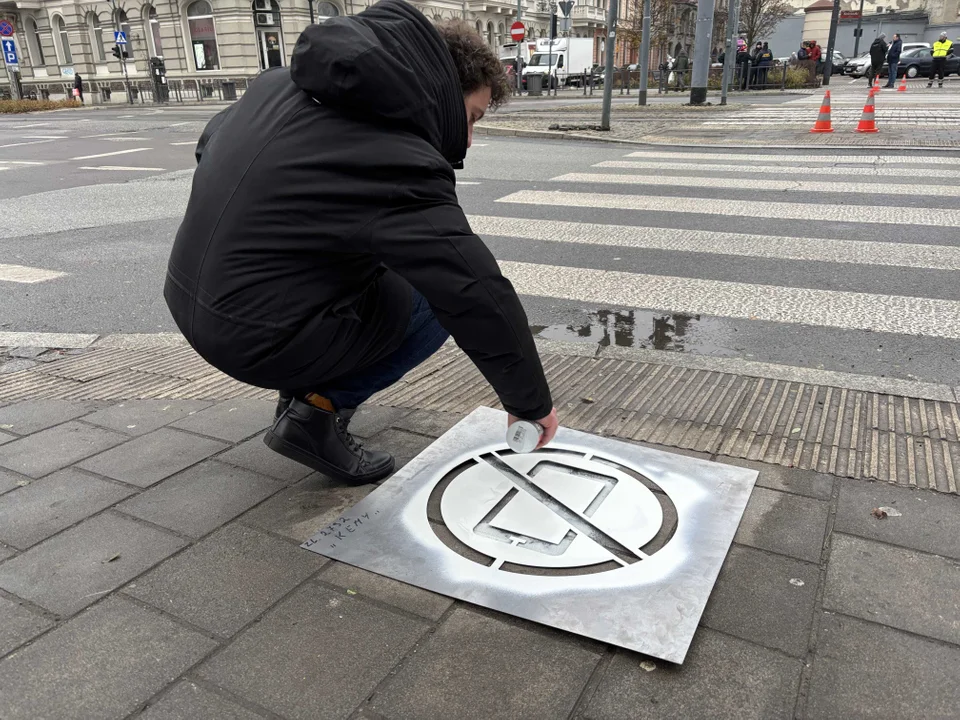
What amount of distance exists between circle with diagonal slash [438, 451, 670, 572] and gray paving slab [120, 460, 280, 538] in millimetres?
655

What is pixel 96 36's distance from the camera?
4100 centimetres

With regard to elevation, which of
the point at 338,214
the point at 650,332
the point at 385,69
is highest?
the point at 385,69

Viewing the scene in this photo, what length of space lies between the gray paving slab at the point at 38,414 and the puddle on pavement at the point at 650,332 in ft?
7.61

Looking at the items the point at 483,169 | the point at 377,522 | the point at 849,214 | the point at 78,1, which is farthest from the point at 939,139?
the point at 78,1

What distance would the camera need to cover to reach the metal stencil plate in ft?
6.47

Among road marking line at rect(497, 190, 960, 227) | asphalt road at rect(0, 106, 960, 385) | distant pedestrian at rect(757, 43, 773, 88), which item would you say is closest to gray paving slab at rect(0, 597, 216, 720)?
asphalt road at rect(0, 106, 960, 385)

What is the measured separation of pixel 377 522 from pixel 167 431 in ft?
3.86

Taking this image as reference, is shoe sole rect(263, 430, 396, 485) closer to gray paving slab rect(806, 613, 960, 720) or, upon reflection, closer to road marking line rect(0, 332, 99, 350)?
gray paving slab rect(806, 613, 960, 720)

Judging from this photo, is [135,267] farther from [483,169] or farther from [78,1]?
[78,1]

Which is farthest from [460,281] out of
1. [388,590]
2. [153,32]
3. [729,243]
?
[153,32]

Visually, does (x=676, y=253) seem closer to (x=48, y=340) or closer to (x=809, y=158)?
(x=48, y=340)

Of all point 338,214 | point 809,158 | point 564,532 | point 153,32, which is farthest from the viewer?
point 153,32

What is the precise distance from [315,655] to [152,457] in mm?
1354

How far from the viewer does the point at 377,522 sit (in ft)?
7.83
